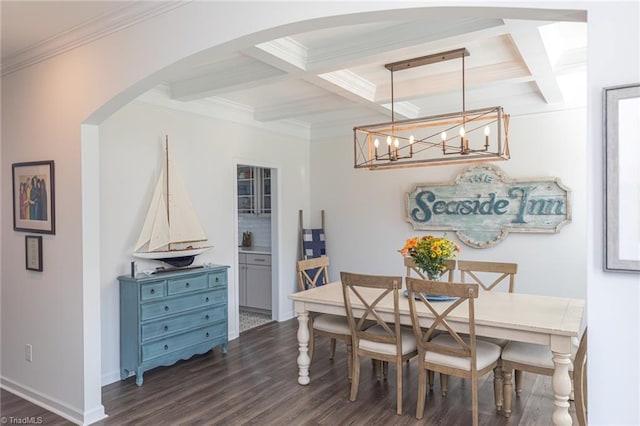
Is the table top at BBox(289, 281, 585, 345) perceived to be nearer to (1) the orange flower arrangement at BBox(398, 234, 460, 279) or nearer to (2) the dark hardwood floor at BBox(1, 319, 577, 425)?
(1) the orange flower arrangement at BBox(398, 234, 460, 279)

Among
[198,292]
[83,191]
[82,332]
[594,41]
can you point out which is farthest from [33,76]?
[594,41]

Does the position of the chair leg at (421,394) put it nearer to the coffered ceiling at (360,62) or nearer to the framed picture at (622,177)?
the framed picture at (622,177)

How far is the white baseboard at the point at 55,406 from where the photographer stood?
2986mm

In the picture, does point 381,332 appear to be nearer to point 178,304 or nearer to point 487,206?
point 178,304

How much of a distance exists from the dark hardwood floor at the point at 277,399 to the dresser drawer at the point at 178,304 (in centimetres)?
56

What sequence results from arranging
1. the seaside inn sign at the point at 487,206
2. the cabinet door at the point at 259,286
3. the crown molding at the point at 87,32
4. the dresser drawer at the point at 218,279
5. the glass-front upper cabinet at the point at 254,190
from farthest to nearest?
the glass-front upper cabinet at the point at 254,190, the cabinet door at the point at 259,286, the seaside inn sign at the point at 487,206, the dresser drawer at the point at 218,279, the crown molding at the point at 87,32

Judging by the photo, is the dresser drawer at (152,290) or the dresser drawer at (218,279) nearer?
the dresser drawer at (152,290)

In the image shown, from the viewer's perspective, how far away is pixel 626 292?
1.42 meters

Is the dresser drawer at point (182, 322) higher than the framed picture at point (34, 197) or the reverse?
the reverse

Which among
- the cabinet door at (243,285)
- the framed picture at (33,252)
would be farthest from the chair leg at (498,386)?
the cabinet door at (243,285)

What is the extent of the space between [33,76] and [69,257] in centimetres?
147

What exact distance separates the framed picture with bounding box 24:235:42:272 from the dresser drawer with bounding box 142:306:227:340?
0.97 m

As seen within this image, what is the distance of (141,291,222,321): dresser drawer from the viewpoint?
3.78 m

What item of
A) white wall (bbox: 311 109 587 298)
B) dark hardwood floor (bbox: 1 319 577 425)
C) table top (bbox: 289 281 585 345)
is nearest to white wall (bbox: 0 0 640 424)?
dark hardwood floor (bbox: 1 319 577 425)
